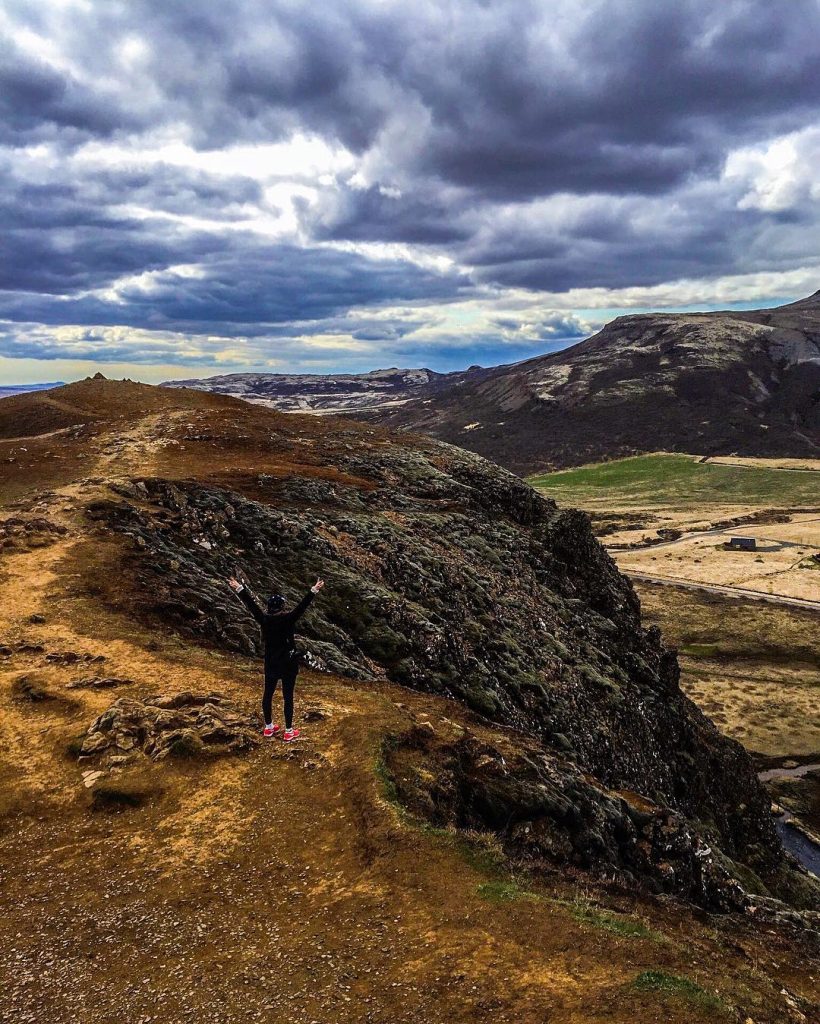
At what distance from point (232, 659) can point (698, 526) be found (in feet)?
491

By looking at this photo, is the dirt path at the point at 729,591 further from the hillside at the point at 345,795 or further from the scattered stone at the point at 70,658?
the scattered stone at the point at 70,658

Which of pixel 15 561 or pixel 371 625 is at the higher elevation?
pixel 15 561

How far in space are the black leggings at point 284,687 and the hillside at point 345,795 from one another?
790mm

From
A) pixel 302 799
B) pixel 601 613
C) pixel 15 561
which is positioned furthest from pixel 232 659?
pixel 601 613

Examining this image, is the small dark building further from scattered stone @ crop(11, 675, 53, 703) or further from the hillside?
scattered stone @ crop(11, 675, 53, 703)

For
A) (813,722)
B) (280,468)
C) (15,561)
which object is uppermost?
(280,468)

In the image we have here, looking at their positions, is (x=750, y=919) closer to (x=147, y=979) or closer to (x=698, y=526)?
(x=147, y=979)

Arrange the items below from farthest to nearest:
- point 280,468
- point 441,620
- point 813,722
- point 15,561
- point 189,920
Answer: point 813,722 → point 280,468 → point 441,620 → point 15,561 → point 189,920

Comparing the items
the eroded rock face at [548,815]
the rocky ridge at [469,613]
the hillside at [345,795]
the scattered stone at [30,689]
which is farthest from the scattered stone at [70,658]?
the eroded rock face at [548,815]

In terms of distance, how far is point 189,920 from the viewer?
10.9m

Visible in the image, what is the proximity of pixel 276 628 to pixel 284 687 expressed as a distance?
1.48 metres

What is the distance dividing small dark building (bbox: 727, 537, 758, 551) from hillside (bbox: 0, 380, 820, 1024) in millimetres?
100869

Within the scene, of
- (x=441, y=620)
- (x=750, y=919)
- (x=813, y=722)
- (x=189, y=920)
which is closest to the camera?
(x=189, y=920)

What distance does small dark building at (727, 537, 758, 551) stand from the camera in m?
128
